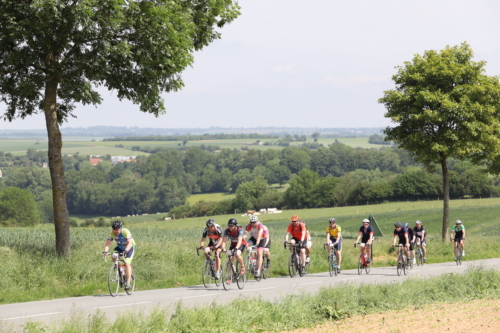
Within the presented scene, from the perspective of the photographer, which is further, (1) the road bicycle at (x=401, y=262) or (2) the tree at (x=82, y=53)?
(1) the road bicycle at (x=401, y=262)

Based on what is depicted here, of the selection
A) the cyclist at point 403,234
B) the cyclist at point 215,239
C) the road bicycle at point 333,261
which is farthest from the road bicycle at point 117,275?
the cyclist at point 403,234

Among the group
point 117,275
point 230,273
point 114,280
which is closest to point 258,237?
point 230,273

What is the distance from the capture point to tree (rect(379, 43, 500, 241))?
1190 inches

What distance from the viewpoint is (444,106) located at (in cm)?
2972

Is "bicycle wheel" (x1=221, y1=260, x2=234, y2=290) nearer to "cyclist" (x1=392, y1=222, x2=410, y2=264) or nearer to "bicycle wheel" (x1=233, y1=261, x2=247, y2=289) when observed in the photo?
"bicycle wheel" (x1=233, y1=261, x2=247, y2=289)

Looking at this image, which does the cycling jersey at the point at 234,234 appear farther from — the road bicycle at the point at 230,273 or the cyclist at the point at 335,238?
the cyclist at the point at 335,238

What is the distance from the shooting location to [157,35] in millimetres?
16078

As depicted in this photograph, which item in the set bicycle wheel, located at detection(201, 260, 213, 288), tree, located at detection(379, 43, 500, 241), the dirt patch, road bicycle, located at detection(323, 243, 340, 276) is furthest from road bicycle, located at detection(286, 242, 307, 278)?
tree, located at detection(379, 43, 500, 241)

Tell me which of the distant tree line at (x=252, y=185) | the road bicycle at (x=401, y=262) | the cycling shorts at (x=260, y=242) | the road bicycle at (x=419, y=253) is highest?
the cycling shorts at (x=260, y=242)

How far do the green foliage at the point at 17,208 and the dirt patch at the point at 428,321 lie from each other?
84.5m

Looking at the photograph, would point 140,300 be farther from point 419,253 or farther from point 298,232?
point 419,253

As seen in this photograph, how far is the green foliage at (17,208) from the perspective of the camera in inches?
3501

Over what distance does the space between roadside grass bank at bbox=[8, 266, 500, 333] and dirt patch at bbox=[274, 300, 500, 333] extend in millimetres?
390

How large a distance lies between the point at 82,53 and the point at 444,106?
1957cm
